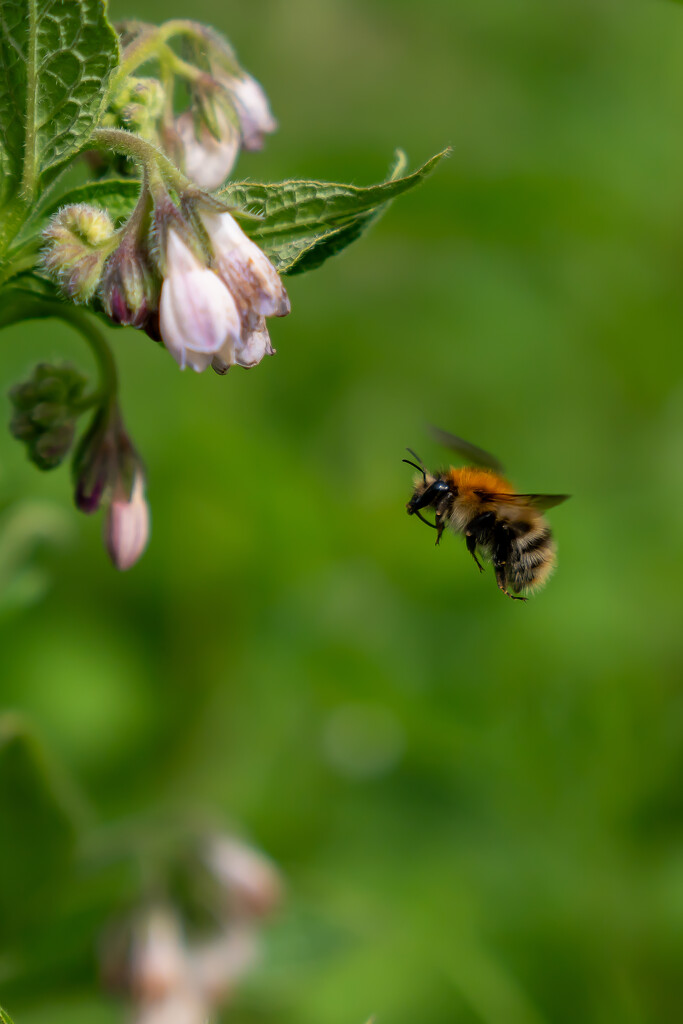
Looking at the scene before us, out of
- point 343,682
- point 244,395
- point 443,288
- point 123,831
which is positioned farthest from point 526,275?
point 123,831

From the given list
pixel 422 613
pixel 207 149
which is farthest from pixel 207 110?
pixel 422 613

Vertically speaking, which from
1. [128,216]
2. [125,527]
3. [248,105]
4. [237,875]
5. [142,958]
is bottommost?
[142,958]

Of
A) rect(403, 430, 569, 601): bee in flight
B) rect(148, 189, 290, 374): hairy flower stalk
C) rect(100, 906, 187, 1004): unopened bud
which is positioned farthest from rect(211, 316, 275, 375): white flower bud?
rect(100, 906, 187, 1004): unopened bud

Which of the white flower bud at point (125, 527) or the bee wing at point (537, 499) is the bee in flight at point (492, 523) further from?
the white flower bud at point (125, 527)

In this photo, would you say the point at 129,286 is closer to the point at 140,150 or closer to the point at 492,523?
the point at 140,150

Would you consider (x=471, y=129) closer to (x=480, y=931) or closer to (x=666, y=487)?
(x=666, y=487)

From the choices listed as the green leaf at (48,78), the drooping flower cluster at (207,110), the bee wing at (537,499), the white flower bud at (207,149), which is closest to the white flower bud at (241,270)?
the green leaf at (48,78)
